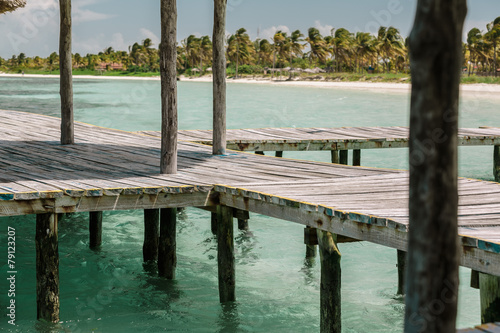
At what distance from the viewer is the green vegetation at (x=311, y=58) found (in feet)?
261

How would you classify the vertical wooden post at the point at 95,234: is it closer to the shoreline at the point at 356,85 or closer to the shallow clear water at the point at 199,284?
the shallow clear water at the point at 199,284

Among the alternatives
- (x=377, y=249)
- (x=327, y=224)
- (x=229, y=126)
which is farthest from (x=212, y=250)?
(x=229, y=126)

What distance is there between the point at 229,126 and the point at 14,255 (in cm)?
2523

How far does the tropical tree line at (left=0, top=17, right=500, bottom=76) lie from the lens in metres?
81.7

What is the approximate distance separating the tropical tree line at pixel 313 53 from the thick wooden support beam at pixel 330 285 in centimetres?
7051

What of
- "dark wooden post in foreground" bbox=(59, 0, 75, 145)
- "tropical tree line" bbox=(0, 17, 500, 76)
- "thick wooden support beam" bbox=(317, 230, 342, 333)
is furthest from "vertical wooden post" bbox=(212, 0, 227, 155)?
"tropical tree line" bbox=(0, 17, 500, 76)

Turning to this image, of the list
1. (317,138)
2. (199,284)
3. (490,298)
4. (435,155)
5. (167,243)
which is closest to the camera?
(435,155)

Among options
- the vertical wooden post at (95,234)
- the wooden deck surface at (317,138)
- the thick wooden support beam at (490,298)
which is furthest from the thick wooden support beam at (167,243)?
the thick wooden support beam at (490,298)

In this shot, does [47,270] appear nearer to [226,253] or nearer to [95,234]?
[226,253]

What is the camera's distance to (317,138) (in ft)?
42.4

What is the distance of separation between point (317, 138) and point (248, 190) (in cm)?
617

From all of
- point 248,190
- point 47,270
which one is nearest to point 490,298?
point 248,190

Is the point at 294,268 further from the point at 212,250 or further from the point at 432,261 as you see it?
the point at 432,261

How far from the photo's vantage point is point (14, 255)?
32.7 ft
